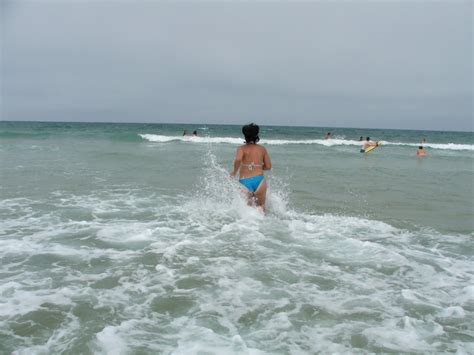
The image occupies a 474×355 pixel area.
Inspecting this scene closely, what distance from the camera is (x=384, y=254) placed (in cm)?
523

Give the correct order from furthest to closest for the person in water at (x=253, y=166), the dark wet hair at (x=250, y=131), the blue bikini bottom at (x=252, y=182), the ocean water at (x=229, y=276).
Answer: the blue bikini bottom at (x=252, y=182)
the person in water at (x=253, y=166)
the dark wet hair at (x=250, y=131)
the ocean water at (x=229, y=276)

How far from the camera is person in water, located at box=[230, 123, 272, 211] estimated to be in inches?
269

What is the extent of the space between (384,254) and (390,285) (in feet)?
3.48

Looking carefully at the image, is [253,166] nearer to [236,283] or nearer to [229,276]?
[229,276]

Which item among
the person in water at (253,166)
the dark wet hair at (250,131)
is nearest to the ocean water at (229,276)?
the person in water at (253,166)

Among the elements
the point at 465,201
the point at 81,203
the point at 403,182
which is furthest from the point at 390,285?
the point at 403,182

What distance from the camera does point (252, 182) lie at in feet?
22.8

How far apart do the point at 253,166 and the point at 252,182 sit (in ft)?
0.90

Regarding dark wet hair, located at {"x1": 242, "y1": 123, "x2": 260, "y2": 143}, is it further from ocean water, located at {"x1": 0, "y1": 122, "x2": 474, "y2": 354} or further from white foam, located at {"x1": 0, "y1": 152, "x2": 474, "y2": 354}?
white foam, located at {"x1": 0, "y1": 152, "x2": 474, "y2": 354}

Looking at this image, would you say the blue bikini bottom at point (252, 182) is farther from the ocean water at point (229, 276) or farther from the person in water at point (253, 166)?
the ocean water at point (229, 276)

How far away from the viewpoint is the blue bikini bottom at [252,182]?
6.93 m

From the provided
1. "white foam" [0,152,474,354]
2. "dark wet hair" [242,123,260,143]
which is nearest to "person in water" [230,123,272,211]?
"dark wet hair" [242,123,260,143]

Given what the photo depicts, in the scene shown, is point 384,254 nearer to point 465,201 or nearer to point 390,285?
point 390,285

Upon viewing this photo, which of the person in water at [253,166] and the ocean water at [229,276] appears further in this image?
the person in water at [253,166]
